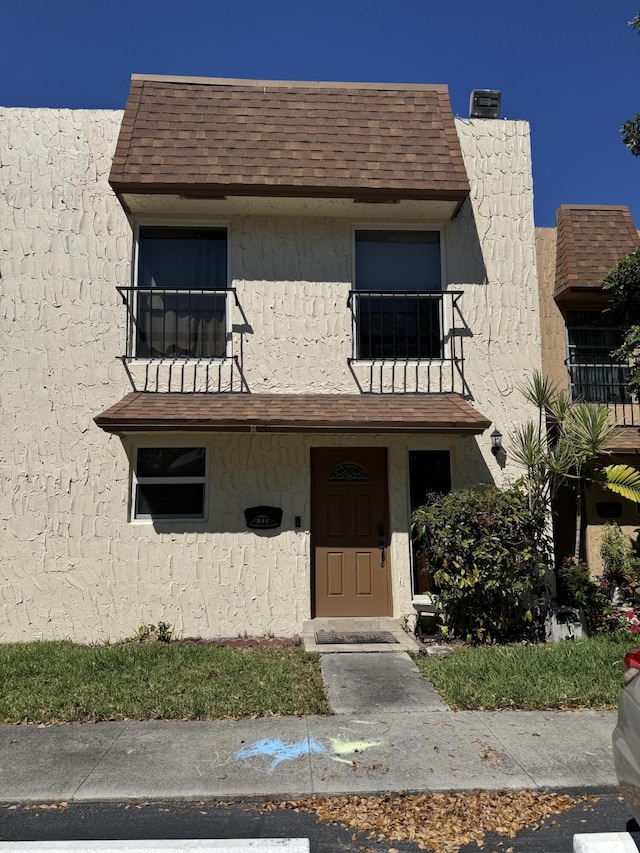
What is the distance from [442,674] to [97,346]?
6.03m

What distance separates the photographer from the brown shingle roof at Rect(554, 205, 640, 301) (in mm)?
10562

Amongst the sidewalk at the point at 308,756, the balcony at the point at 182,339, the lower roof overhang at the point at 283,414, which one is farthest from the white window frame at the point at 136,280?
→ the sidewalk at the point at 308,756

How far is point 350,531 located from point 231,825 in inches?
205

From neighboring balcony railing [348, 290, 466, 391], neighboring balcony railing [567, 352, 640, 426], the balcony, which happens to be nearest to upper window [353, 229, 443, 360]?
neighboring balcony railing [348, 290, 466, 391]

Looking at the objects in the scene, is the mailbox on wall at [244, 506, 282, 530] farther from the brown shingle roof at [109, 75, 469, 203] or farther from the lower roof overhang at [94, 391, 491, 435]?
the brown shingle roof at [109, 75, 469, 203]

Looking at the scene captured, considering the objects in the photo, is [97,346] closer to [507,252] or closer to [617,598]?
[507,252]

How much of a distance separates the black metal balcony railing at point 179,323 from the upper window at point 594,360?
19.0 ft

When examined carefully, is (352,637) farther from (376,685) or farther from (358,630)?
(376,685)

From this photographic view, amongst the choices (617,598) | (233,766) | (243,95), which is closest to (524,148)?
(243,95)

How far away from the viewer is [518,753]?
15.8ft

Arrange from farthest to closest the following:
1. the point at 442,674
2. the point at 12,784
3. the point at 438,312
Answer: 1. the point at 438,312
2. the point at 442,674
3. the point at 12,784

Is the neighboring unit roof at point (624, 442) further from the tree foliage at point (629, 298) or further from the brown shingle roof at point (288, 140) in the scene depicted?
the brown shingle roof at point (288, 140)

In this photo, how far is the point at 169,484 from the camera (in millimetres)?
8781

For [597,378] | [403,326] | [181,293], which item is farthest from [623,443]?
[181,293]
